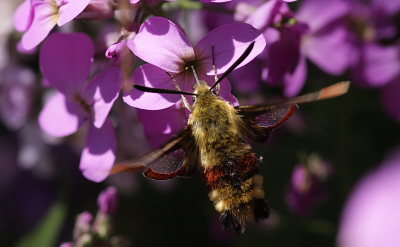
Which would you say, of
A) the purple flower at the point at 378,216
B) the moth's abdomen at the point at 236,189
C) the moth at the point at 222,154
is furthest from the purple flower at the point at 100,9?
the purple flower at the point at 378,216

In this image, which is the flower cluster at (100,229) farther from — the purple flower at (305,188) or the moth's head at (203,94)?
the purple flower at (305,188)

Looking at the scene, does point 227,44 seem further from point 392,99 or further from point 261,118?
point 392,99

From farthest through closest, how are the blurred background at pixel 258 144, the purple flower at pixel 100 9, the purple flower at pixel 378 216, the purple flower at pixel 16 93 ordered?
the purple flower at pixel 16 93
the blurred background at pixel 258 144
the purple flower at pixel 100 9
the purple flower at pixel 378 216

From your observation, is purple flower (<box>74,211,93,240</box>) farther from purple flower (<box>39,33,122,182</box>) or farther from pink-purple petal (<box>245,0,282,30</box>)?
pink-purple petal (<box>245,0,282,30</box>)

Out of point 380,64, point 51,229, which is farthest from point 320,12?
point 51,229

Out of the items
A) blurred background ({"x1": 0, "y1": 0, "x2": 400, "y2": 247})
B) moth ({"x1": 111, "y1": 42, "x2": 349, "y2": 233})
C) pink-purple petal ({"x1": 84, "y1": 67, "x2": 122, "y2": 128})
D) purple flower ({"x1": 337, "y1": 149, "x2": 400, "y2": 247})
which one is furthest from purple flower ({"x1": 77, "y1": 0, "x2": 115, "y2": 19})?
purple flower ({"x1": 337, "y1": 149, "x2": 400, "y2": 247})

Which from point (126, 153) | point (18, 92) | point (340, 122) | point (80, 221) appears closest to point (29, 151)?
point (18, 92)

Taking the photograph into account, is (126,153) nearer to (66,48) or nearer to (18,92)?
(18,92)
